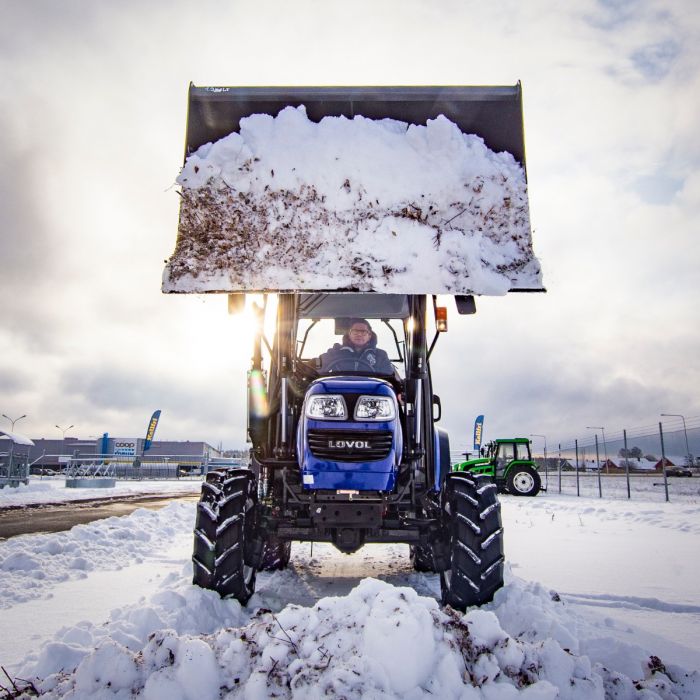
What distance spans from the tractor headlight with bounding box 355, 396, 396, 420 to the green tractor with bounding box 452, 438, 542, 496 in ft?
45.8

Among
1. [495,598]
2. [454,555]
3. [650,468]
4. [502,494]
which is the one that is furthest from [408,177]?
[650,468]

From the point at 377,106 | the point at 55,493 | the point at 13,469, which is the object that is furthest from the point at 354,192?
the point at 13,469

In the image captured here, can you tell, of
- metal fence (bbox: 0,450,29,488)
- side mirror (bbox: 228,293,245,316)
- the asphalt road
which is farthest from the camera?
metal fence (bbox: 0,450,29,488)

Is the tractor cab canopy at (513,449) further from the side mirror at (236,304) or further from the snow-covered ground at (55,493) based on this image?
the side mirror at (236,304)

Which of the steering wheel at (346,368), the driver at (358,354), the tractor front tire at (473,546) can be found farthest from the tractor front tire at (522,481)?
the tractor front tire at (473,546)

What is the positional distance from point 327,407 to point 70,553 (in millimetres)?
3729

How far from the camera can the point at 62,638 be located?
261 cm

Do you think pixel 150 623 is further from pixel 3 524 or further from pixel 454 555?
pixel 3 524

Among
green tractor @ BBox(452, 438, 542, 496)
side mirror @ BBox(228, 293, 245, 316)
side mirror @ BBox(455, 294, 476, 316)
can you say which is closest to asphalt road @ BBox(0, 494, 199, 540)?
side mirror @ BBox(228, 293, 245, 316)

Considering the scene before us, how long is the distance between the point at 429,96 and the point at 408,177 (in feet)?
2.49

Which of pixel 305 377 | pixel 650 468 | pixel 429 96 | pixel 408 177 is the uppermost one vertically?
pixel 429 96

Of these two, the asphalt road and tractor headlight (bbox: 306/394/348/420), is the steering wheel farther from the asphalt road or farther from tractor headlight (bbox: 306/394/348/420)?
the asphalt road

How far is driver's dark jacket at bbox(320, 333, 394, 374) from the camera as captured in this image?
4363 mm

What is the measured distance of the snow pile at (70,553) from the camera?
4246mm
